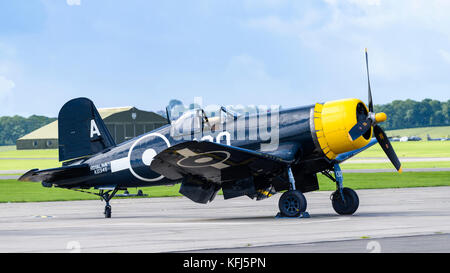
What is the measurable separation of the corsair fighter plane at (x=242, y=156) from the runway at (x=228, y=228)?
2.56ft

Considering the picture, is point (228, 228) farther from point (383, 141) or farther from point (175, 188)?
point (175, 188)

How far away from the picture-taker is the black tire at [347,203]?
58.5ft

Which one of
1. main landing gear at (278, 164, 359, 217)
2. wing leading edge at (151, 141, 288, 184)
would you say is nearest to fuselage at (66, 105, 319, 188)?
wing leading edge at (151, 141, 288, 184)

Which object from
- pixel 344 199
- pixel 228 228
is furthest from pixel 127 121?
pixel 228 228

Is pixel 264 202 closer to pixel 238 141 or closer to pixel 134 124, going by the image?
pixel 238 141

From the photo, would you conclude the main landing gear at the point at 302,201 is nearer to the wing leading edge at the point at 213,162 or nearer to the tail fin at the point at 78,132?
the wing leading edge at the point at 213,162

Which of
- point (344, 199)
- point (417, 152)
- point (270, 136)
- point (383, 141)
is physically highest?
point (417, 152)

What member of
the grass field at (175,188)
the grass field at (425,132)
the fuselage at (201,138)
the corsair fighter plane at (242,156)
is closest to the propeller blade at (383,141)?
the corsair fighter plane at (242,156)

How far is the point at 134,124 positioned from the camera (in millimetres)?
92812

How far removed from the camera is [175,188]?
118ft

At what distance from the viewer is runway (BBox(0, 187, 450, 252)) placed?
1142 centimetres

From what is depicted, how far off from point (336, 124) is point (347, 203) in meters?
2.40

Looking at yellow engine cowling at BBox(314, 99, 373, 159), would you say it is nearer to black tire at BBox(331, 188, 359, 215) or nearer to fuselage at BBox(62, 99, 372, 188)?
fuselage at BBox(62, 99, 372, 188)
